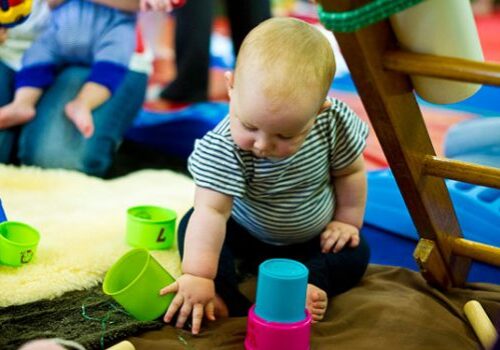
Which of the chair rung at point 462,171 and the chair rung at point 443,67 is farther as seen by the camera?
the chair rung at point 462,171

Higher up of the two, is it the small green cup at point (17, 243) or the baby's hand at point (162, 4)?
the baby's hand at point (162, 4)

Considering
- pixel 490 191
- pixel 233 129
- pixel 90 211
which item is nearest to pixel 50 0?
pixel 90 211

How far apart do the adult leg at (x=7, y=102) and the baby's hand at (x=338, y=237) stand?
0.80 meters

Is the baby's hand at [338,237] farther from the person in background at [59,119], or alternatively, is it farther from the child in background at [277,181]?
the person in background at [59,119]

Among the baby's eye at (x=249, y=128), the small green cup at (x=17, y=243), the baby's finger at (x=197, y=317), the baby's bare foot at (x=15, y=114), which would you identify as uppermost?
the baby's eye at (x=249, y=128)

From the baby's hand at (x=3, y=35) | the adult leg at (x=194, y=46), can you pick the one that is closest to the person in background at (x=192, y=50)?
the adult leg at (x=194, y=46)

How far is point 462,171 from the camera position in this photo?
2.95 feet

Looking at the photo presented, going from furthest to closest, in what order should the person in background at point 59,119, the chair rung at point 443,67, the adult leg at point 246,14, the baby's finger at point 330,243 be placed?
1. the adult leg at point 246,14
2. the person in background at point 59,119
3. the baby's finger at point 330,243
4. the chair rung at point 443,67

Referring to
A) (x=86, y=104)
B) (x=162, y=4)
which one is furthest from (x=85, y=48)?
(x=162, y=4)

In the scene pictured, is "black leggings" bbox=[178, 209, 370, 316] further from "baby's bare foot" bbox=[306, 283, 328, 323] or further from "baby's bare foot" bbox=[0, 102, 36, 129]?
"baby's bare foot" bbox=[0, 102, 36, 129]

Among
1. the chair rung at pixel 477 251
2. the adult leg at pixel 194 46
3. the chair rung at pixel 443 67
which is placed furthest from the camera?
the adult leg at pixel 194 46

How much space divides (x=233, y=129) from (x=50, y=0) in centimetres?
86

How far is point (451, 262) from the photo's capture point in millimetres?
1054

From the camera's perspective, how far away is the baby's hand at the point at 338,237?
105cm
